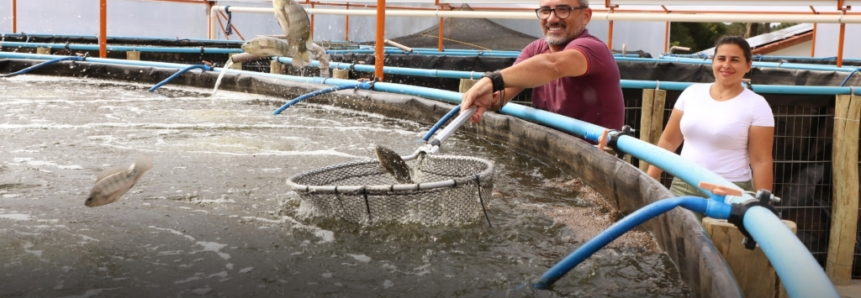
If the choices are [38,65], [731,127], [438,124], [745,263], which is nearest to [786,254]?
[745,263]

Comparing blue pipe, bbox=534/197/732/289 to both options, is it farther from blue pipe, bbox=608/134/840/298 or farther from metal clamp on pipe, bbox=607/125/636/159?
metal clamp on pipe, bbox=607/125/636/159

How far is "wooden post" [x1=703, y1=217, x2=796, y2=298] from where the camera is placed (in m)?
1.95

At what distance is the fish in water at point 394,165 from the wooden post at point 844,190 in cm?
296

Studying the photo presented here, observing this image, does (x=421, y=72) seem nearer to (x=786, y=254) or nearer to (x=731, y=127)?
(x=731, y=127)

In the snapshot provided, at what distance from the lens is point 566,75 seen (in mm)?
3531

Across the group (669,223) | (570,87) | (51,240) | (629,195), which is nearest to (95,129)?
(51,240)

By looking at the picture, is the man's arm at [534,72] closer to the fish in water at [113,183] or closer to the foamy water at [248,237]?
the foamy water at [248,237]

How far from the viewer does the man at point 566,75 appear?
3.46m

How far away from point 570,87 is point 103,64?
6.38 meters

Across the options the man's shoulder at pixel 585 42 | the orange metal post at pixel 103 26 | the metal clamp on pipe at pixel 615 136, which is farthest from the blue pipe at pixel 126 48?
the metal clamp on pipe at pixel 615 136

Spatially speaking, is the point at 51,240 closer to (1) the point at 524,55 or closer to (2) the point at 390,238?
(2) the point at 390,238

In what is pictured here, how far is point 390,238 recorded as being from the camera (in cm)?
251

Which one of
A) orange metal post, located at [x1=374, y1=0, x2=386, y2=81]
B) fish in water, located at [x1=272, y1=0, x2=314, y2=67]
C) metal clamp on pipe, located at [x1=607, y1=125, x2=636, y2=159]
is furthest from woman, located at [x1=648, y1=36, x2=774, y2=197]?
orange metal post, located at [x1=374, y1=0, x2=386, y2=81]

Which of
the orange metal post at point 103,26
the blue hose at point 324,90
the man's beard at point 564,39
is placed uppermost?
the orange metal post at point 103,26
